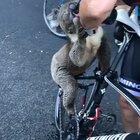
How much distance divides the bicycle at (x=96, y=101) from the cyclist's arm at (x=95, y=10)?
55cm

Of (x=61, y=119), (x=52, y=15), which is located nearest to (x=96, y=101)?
(x=61, y=119)

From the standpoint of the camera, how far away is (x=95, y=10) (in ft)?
4.99

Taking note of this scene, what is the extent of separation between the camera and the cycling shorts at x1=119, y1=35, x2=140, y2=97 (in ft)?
7.79

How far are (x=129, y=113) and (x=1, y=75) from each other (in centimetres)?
207

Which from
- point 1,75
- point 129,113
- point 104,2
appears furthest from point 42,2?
point 104,2

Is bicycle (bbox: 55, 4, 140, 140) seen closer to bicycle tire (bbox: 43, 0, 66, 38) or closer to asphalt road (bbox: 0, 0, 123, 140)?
asphalt road (bbox: 0, 0, 123, 140)

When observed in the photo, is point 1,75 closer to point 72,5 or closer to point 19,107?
point 19,107

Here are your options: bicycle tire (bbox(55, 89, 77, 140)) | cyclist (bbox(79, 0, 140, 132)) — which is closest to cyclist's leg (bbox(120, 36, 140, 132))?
cyclist (bbox(79, 0, 140, 132))

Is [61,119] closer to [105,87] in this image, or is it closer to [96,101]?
[96,101]

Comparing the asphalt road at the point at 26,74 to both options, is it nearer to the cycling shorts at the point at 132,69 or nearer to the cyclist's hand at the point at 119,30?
the cycling shorts at the point at 132,69

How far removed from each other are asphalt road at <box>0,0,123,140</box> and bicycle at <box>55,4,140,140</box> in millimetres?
394

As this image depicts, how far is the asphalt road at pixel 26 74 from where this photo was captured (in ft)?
11.9

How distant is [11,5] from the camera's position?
577 cm

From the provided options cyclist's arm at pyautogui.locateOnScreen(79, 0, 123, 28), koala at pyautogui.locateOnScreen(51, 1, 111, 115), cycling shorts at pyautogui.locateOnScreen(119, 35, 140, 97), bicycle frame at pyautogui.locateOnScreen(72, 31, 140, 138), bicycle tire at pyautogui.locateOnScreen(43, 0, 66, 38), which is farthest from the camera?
bicycle tire at pyautogui.locateOnScreen(43, 0, 66, 38)
